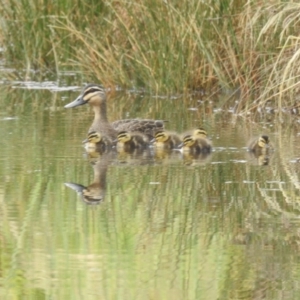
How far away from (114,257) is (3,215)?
111 cm

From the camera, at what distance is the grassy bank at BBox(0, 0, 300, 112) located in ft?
37.3

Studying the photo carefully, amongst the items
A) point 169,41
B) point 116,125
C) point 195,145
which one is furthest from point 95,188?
point 169,41

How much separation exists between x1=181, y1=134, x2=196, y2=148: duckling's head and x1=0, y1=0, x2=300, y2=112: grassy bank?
5.14 feet

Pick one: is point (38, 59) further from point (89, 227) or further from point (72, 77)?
point (89, 227)

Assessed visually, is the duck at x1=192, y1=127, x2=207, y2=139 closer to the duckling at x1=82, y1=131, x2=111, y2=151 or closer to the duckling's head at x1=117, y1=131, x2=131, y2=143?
the duckling's head at x1=117, y1=131, x2=131, y2=143

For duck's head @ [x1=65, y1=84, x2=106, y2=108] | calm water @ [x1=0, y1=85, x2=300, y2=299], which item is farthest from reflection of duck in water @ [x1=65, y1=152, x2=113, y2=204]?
duck's head @ [x1=65, y1=84, x2=106, y2=108]

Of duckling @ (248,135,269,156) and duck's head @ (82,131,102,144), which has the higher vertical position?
duck's head @ (82,131,102,144)

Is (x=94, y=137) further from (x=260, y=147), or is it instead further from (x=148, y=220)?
(x=148, y=220)

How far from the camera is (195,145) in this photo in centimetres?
881

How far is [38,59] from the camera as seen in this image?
47.8ft

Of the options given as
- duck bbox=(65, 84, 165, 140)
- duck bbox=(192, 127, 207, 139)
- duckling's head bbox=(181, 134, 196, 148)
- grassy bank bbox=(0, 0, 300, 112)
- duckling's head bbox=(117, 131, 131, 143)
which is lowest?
duckling's head bbox=(181, 134, 196, 148)

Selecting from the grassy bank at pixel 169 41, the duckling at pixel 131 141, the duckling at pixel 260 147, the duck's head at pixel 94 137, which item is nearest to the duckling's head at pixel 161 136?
the duckling at pixel 131 141

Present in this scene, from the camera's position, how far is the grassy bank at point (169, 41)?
448 inches

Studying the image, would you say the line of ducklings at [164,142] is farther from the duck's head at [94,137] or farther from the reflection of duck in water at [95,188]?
the reflection of duck in water at [95,188]
